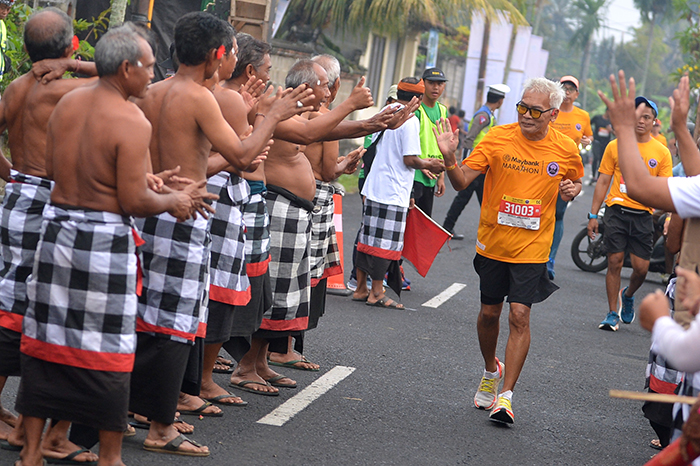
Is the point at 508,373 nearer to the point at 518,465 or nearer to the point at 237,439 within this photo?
the point at 518,465

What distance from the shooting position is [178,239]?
437cm

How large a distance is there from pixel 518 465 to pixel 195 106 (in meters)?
2.49

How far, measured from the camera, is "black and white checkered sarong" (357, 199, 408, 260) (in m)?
8.77

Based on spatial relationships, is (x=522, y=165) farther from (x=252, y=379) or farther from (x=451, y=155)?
(x=252, y=379)

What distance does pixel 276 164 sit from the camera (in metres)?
5.82

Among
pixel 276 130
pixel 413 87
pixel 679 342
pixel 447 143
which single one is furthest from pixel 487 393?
pixel 413 87

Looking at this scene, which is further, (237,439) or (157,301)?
(237,439)

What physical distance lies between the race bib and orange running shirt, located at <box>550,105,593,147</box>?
540cm

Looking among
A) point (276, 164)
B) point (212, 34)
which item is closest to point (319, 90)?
point (276, 164)

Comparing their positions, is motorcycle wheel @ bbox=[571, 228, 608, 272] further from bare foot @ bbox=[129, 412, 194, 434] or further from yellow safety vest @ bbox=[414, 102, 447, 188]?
bare foot @ bbox=[129, 412, 194, 434]

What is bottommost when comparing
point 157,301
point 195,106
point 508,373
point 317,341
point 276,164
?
point 317,341

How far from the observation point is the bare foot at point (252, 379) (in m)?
5.70

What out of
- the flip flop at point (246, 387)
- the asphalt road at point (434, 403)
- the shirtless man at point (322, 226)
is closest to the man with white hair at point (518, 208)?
the asphalt road at point (434, 403)

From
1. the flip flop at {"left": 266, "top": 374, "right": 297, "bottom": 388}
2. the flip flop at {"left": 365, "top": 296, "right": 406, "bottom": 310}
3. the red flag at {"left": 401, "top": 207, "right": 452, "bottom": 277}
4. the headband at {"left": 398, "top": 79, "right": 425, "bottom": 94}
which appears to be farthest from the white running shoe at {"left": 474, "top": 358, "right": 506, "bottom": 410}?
the headband at {"left": 398, "top": 79, "right": 425, "bottom": 94}
